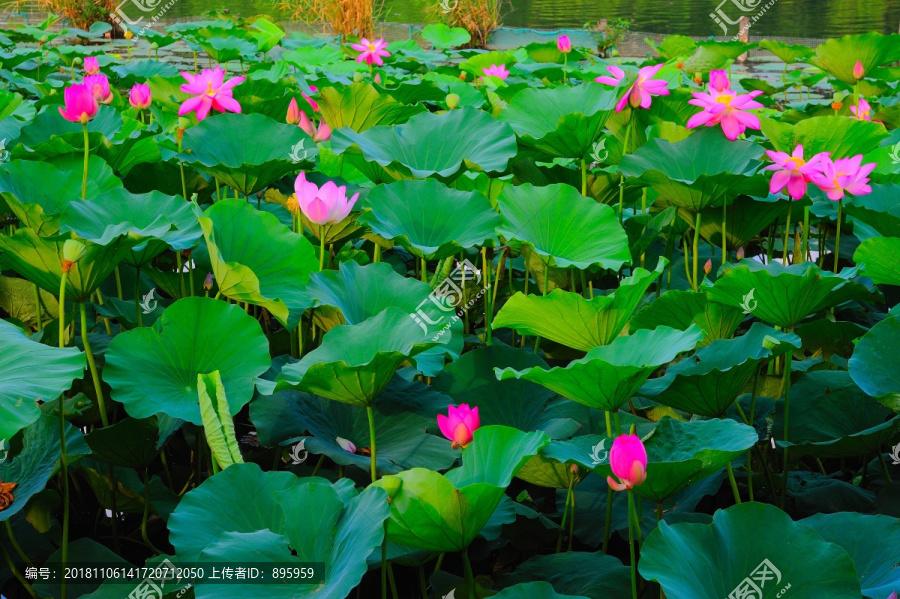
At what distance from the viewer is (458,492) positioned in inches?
28.4

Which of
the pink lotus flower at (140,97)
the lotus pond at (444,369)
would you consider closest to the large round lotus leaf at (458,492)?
the lotus pond at (444,369)

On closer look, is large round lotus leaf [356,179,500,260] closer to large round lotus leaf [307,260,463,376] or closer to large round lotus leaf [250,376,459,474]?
large round lotus leaf [307,260,463,376]

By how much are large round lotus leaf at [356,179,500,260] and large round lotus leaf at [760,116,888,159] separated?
74 centimetres

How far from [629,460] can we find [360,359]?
36 cm

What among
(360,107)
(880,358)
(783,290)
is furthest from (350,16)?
(880,358)

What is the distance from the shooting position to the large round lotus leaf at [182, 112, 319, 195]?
1.42 metres

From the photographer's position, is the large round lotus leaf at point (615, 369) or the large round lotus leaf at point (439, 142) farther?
the large round lotus leaf at point (439, 142)

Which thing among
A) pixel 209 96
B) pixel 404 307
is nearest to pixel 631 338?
pixel 404 307

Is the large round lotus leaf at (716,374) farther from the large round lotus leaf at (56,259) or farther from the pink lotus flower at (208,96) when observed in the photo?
the pink lotus flower at (208,96)

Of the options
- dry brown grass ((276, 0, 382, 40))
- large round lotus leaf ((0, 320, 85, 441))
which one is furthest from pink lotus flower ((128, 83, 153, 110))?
dry brown grass ((276, 0, 382, 40))

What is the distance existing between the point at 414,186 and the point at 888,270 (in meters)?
0.73

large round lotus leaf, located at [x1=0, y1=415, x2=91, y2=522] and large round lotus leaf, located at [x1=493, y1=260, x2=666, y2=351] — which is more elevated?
large round lotus leaf, located at [x1=493, y1=260, x2=666, y2=351]

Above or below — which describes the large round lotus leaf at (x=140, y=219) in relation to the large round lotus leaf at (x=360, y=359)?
above

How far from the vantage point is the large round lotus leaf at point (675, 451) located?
2.57 ft
